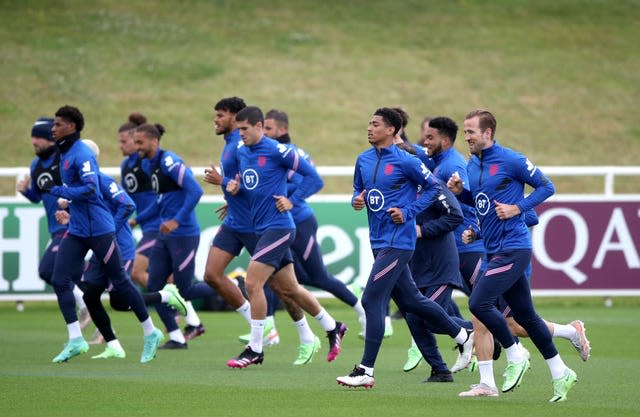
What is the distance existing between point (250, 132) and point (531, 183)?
3.30 metres

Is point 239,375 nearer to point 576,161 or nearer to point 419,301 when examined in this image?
point 419,301

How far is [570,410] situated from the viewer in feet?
32.7

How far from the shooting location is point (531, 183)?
418 inches

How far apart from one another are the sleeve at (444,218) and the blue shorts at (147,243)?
472 cm

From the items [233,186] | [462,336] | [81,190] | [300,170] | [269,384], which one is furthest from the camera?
[300,170]

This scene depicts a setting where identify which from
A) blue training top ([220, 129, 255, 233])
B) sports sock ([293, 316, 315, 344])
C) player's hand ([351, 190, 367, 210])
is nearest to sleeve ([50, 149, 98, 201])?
blue training top ([220, 129, 255, 233])

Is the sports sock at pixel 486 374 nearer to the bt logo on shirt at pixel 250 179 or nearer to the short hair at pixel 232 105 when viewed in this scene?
the bt logo on shirt at pixel 250 179

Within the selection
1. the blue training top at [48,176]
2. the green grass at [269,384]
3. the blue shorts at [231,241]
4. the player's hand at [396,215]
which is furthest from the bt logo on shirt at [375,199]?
the blue training top at [48,176]

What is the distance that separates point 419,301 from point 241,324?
23.3 feet

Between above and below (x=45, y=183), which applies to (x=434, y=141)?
above

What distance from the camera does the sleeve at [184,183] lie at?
582 inches

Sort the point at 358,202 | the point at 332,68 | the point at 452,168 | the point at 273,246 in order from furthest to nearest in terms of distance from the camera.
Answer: the point at 332,68
the point at 273,246
the point at 452,168
the point at 358,202

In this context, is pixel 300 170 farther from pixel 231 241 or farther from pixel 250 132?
pixel 231 241

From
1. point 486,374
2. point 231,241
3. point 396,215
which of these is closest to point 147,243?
point 231,241
